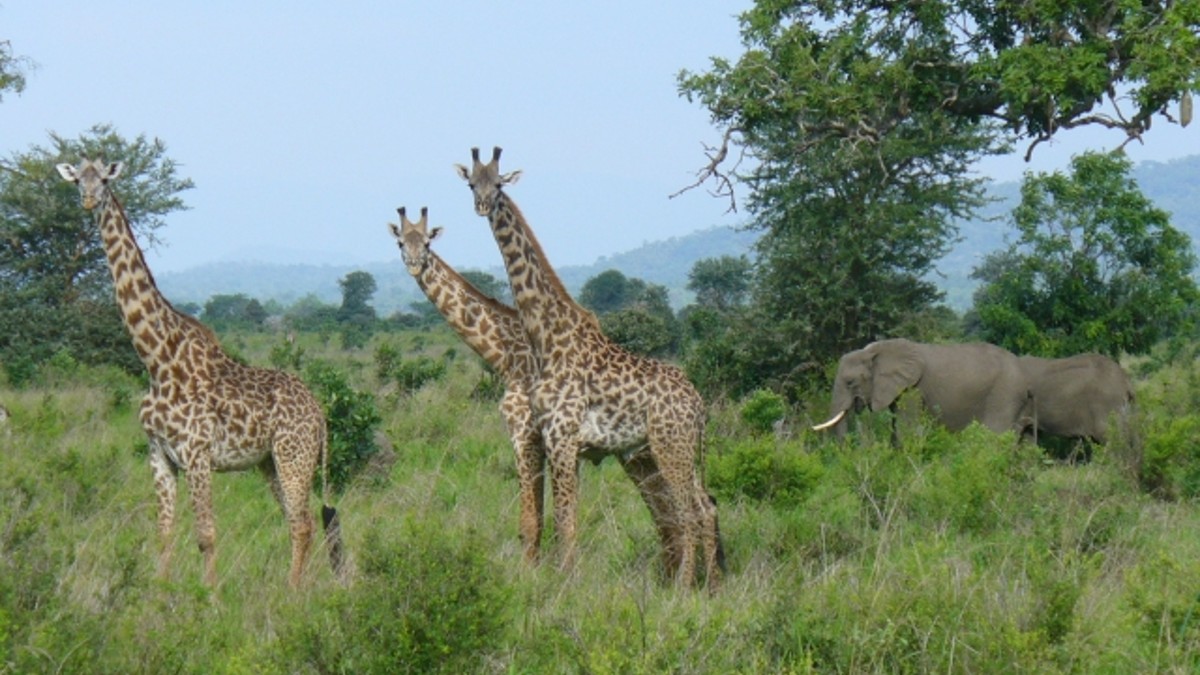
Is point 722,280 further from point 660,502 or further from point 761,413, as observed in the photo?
point 660,502

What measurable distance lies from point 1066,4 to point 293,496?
963 cm

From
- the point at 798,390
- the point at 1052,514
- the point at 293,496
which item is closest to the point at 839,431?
the point at 798,390

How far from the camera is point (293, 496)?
9.22 m

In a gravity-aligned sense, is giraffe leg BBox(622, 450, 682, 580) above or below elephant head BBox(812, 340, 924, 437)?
above

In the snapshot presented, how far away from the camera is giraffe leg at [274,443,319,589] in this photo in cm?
920

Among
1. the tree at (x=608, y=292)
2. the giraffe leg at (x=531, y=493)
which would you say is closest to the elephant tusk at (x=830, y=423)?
the giraffe leg at (x=531, y=493)

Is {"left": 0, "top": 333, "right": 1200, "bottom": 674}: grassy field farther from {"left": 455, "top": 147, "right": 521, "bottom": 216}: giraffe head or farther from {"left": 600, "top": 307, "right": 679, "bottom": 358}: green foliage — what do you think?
{"left": 600, "top": 307, "right": 679, "bottom": 358}: green foliage

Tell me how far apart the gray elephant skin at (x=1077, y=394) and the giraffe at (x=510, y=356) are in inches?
310

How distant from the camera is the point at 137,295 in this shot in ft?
30.7

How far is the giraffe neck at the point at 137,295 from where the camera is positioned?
9234 millimetres

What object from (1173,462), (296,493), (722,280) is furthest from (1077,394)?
(722,280)

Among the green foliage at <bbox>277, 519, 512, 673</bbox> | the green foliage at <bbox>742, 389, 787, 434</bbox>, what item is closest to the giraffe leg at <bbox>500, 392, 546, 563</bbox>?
the green foliage at <bbox>277, 519, 512, 673</bbox>

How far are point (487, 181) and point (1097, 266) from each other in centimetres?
1052

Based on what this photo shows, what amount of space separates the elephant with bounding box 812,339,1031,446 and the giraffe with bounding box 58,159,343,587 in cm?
824
